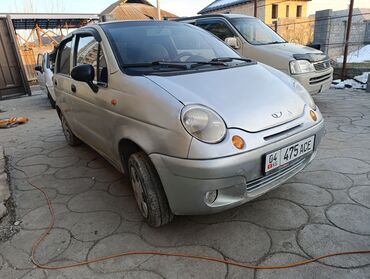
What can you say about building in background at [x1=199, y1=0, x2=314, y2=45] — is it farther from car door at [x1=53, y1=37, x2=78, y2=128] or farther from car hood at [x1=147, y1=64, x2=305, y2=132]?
car hood at [x1=147, y1=64, x2=305, y2=132]

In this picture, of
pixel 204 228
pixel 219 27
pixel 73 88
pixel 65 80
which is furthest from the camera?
pixel 219 27

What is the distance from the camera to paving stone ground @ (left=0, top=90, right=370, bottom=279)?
1.76m

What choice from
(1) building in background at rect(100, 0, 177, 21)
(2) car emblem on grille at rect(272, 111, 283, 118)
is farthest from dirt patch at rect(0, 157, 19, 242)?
(1) building in background at rect(100, 0, 177, 21)

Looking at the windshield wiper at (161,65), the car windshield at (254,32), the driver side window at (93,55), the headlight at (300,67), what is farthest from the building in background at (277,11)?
the windshield wiper at (161,65)

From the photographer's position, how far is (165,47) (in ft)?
8.43

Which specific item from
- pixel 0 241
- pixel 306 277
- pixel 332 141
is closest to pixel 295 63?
pixel 332 141

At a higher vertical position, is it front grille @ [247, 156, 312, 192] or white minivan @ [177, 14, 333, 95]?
white minivan @ [177, 14, 333, 95]

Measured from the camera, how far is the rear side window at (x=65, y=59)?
3.43m

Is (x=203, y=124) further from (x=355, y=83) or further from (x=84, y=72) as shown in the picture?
(x=355, y=83)

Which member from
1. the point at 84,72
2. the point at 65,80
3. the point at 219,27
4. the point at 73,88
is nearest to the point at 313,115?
the point at 84,72

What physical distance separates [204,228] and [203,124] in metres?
0.85

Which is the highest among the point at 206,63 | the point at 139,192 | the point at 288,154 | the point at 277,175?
the point at 206,63

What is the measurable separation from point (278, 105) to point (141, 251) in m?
1.35

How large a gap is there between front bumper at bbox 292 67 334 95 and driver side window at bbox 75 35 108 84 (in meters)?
3.20
